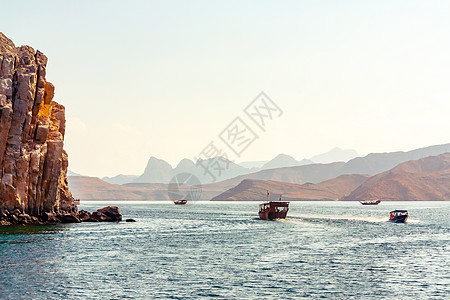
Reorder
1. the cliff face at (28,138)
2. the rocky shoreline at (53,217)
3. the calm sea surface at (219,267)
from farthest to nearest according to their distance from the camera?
1. the cliff face at (28,138)
2. the rocky shoreline at (53,217)
3. the calm sea surface at (219,267)

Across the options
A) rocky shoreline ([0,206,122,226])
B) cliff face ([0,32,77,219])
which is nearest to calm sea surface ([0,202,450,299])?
rocky shoreline ([0,206,122,226])

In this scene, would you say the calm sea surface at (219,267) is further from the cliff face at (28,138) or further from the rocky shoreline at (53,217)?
the cliff face at (28,138)

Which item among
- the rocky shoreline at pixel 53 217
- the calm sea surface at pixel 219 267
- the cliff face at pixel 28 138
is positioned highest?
the cliff face at pixel 28 138

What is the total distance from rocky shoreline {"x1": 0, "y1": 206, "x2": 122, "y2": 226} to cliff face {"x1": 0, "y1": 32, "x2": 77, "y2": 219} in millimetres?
820

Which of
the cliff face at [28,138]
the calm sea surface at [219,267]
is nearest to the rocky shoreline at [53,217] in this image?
the cliff face at [28,138]

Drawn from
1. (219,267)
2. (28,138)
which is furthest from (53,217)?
(219,267)

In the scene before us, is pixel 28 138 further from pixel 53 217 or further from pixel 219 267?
pixel 219 267

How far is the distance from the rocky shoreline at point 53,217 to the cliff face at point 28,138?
0.82 metres

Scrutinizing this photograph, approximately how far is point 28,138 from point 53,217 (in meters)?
17.2

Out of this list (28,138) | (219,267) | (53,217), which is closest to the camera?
(219,267)

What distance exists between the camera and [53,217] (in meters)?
96.1

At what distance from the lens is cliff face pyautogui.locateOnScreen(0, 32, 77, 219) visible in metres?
85.6

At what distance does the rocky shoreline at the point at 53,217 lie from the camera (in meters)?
83.4

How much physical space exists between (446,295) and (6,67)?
85087 mm
